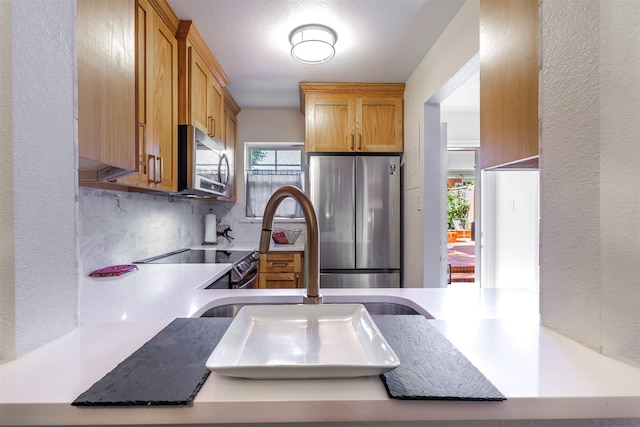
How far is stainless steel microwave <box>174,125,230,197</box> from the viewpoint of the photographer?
1998 millimetres

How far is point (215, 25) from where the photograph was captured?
1.99 meters

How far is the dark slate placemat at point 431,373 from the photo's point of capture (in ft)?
1.51

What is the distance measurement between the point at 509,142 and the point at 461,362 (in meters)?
0.72

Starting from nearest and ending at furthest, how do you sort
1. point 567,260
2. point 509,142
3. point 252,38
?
point 567,260 → point 509,142 → point 252,38

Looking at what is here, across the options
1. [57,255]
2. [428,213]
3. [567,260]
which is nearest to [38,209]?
[57,255]

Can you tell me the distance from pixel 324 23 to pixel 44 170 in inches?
71.9

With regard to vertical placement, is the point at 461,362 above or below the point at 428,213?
below

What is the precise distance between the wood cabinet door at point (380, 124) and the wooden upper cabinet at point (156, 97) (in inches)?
65.3

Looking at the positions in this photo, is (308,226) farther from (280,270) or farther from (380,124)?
(380,124)

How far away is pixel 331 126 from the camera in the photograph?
298 centimetres

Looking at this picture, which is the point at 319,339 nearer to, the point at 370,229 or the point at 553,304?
the point at 553,304

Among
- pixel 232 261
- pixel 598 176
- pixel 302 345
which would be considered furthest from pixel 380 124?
pixel 302 345

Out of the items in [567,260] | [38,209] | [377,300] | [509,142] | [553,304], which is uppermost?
[509,142]

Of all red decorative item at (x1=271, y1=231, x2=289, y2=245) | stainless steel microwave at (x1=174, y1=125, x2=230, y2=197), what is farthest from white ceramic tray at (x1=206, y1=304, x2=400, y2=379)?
red decorative item at (x1=271, y1=231, x2=289, y2=245)
